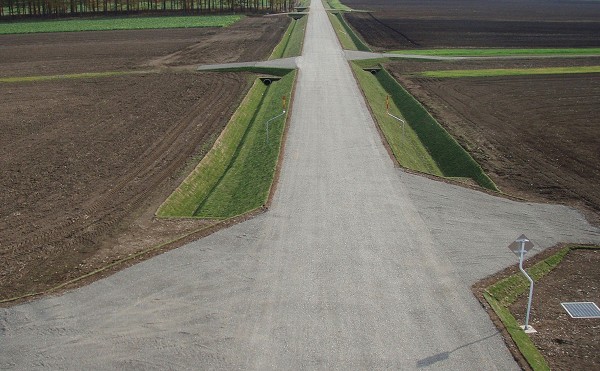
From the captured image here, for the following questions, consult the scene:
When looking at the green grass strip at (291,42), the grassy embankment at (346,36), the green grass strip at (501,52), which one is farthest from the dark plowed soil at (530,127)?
the grassy embankment at (346,36)

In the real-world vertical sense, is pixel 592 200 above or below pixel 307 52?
below

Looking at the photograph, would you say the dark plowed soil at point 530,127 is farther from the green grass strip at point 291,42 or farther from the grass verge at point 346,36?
the grass verge at point 346,36

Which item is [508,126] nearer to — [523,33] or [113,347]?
[113,347]

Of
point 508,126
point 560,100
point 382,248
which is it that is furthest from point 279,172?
point 560,100

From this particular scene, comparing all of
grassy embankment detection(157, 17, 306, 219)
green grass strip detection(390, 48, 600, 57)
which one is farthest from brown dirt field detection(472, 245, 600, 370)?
green grass strip detection(390, 48, 600, 57)

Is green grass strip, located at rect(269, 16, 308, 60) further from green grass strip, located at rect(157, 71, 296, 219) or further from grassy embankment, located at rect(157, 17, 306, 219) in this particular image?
green grass strip, located at rect(157, 71, 296, 219)

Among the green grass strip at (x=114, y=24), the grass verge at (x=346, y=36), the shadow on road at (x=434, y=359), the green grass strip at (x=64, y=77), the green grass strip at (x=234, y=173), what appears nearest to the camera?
the shadow on road at (x=434, y=359)
